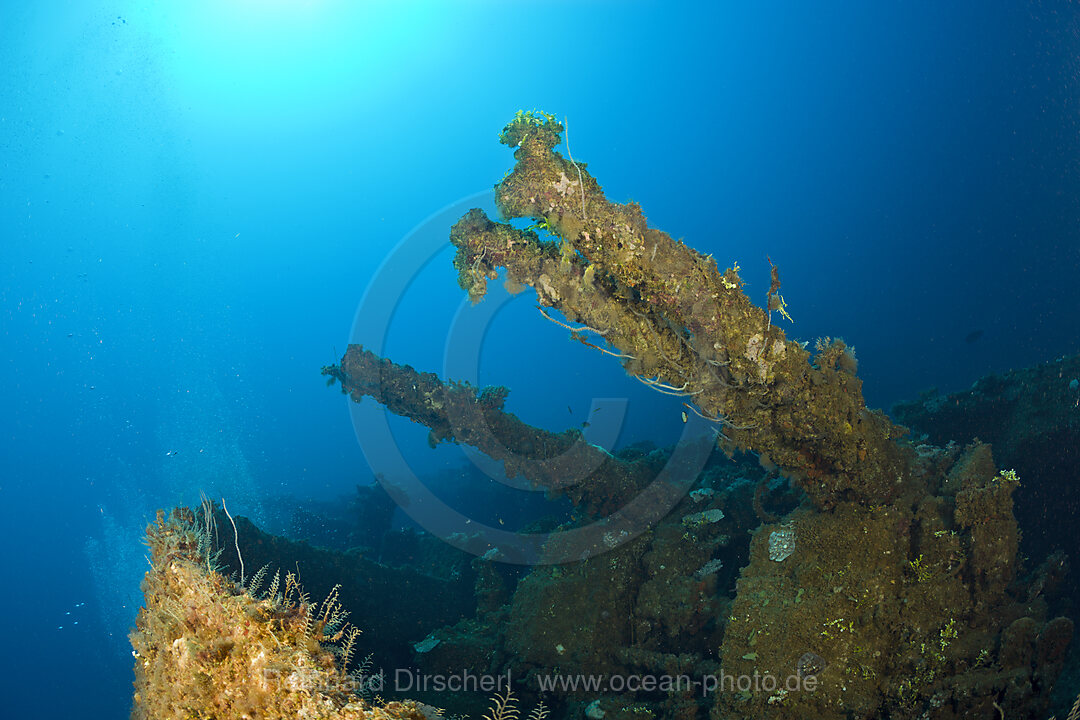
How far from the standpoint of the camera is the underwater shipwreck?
3125 mm

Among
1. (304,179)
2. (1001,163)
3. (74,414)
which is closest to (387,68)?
(304,179)

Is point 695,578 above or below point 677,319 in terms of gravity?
below

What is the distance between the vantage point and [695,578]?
7.16m

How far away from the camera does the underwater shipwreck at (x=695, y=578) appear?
10.3ft

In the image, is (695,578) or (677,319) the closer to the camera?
(677,319)

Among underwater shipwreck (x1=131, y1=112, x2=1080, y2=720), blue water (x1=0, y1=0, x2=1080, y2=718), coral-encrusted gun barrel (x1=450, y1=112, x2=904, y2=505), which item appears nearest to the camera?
underwater shipwreck (x1=131, y1=112, x2=1080, y2=720)

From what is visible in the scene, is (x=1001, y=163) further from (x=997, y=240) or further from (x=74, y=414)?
(x=74, y=414)

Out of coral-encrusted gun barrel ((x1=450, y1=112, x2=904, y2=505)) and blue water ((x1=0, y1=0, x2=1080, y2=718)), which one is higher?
blue water ((x1=0, y1=0, x2=1080, y2=718))

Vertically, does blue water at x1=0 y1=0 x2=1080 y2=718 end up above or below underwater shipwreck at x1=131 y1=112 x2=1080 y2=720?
above

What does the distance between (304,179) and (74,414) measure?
75072 millimetres

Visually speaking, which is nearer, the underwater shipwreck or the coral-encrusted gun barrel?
the underwater shipwreck

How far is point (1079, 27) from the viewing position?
39000 mm

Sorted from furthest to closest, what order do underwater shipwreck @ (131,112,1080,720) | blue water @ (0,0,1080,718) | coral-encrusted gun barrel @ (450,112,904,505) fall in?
blue water @ (0,0,1080,718) → coral-encrusted gun barrel @ (450,112,904,505) → underwater shipwreck @ (131,112,1080,720)

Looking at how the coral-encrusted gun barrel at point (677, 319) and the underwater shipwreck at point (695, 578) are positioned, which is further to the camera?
the coral-encrusted gun barrel at point (677, 319)
